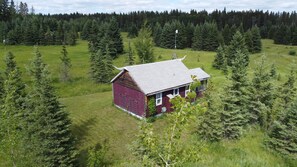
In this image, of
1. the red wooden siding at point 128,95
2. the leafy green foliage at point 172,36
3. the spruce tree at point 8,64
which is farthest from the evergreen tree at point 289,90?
the leafy green foliage at point 172,36

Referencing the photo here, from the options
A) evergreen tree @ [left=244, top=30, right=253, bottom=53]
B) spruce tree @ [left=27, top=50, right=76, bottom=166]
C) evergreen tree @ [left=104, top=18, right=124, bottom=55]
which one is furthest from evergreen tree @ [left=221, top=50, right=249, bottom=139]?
evergreen tree @ [left=244, top=30, right=253, bottom=53]

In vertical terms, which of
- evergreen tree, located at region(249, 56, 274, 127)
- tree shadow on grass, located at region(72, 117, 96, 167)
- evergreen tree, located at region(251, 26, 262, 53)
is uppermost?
evergreen tree, located at region(251, 26, 262, 53)

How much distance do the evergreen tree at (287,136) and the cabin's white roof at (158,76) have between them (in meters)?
11.0

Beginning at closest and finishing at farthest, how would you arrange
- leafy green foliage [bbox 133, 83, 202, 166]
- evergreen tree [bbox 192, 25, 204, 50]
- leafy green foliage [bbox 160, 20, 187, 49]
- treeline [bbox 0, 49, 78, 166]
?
leafy green foliage [bbox 133, 83, 202, 166] → treeline [bbox 0, 49, 78, 166] → evergreen tree [bbox 192, 25, 204, 50] → leafy green foliage [bbox 160, 20, 187, 49]

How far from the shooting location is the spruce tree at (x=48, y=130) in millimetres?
13922

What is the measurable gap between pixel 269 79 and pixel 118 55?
46.8 m

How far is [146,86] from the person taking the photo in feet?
78.2

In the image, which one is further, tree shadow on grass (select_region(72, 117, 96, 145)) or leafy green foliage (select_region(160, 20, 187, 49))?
leafy green foliage (select_region(160, 20, 187, 49))

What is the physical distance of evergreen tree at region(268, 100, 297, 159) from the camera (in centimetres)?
1634

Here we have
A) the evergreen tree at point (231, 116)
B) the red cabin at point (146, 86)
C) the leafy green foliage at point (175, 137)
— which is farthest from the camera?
the red cabin at point (146, 86)

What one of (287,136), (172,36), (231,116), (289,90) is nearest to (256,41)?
(172,36)

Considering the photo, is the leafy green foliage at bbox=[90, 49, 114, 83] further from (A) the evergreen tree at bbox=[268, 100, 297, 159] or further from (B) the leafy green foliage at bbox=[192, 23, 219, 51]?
(B) the leafy green foliage at bbox=[192, 23, 219, 51]

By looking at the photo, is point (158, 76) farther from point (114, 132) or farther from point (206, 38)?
point (206, 38)

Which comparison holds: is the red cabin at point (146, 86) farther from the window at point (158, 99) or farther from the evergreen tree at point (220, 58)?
the evergreen tree at point (220, 58)
